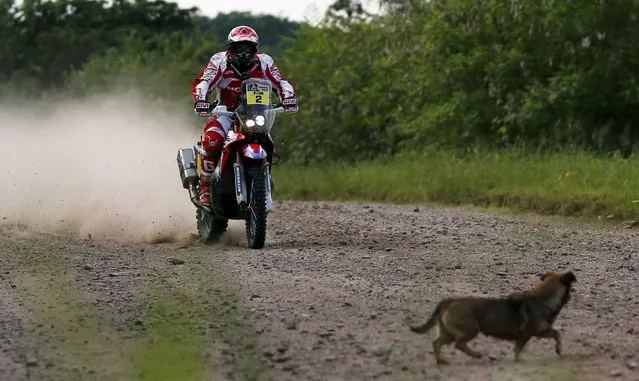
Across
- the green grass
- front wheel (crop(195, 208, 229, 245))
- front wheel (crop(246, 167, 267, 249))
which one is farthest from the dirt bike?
the green grass

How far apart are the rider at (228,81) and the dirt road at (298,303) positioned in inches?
36.2

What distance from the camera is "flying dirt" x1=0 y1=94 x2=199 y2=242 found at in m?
15.4

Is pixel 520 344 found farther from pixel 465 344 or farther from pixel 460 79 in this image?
pixel 460 79

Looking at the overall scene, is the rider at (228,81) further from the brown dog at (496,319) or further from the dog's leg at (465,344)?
the dog's leg at (465,344)

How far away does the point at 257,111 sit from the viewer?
40.3 feet

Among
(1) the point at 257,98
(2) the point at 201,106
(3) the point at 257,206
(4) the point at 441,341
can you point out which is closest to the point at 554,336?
(4) the point at 441,341

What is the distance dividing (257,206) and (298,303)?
4127 millimetres

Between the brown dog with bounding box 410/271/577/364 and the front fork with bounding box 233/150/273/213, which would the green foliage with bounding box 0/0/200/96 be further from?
the brown dog with bounding box 410/271/577/364

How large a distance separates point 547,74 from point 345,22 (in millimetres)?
10995

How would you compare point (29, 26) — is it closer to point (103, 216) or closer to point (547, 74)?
point (547, 74)

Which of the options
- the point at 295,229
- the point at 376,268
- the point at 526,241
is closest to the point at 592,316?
the point at 376,268

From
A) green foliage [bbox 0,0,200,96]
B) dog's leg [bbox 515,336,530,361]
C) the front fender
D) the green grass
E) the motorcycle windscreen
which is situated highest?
green foliage [bbox 0,0,200,96]

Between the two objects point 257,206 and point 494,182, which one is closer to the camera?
point 257,206

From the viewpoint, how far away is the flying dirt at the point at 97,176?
15352 mm
